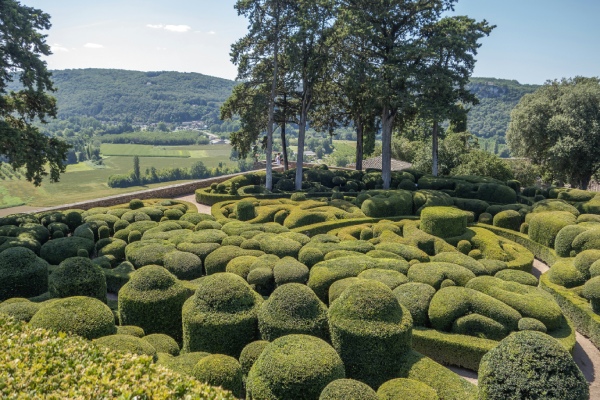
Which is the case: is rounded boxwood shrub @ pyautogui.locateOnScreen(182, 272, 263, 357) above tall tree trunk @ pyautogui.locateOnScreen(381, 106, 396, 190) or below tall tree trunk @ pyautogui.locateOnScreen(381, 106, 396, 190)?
below

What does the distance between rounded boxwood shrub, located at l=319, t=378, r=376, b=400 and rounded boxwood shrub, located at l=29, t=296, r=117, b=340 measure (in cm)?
534

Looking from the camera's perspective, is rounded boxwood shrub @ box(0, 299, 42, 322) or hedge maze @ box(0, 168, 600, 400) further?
rounded boxwood shrub @ box(0, 299, 42, 322)

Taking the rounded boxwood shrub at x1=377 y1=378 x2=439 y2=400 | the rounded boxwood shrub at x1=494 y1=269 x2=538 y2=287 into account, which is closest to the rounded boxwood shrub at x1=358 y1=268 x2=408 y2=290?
the rounded boxwood shrub at x1=494 y1=269 x2=538 y2=287

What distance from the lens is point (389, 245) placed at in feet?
54.5

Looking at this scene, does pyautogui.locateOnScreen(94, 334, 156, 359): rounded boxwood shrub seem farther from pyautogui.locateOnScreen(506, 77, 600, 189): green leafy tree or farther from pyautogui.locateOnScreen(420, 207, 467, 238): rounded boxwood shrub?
pyautogui.locateOnScreen(506, 77, 600, 189): green leafy tree

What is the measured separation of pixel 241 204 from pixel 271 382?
1616cm

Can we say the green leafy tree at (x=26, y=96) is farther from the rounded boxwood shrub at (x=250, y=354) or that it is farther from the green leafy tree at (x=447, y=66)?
the green leafy tree at (x=447, y=66)

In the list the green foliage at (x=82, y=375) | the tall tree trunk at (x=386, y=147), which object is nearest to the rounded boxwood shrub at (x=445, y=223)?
the tall tree trunk at (x=386, y=147)

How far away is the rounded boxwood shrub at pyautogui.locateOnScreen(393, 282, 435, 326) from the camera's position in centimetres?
1174

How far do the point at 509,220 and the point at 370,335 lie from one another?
15.7 metres

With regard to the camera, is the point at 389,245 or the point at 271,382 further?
the point at 389,245

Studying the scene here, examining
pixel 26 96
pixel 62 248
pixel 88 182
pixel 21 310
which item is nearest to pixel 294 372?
pixel 21 310

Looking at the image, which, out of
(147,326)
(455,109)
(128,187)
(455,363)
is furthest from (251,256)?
(128,187)

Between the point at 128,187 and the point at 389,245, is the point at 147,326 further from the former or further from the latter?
the point at 128,187
